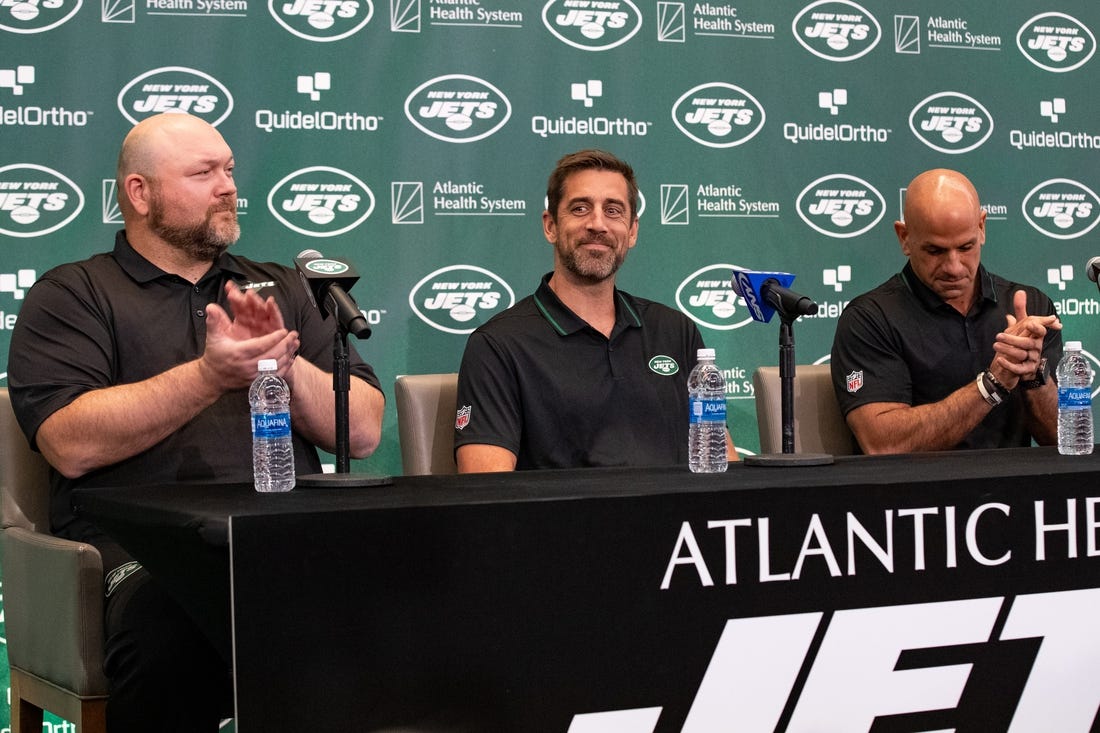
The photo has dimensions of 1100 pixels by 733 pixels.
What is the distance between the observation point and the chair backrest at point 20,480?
2695 mm

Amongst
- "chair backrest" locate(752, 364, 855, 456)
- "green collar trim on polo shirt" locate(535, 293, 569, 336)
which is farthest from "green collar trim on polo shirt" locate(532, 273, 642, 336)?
"chair backrest" locate(752, 364, 855, 456)

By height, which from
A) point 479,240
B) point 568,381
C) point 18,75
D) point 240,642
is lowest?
point 240,642

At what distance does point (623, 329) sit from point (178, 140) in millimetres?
1168

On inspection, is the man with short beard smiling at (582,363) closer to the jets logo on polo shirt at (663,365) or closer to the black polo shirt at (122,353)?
the jets logo on polo shirt at (663,365)

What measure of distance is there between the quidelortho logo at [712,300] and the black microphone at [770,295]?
1418mm

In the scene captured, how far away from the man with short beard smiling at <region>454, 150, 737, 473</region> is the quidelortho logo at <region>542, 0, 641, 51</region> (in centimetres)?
64

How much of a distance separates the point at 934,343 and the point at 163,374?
2.03 metres

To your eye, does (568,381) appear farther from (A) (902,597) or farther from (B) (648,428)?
(A) (902,597)

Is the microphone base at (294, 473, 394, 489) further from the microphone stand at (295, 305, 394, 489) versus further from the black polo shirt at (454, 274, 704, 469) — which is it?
the black polo shirt at (454, 274, 704, 469)

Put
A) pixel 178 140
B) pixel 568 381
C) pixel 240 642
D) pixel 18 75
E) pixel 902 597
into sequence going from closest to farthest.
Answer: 1. pixel 240 642
2. pixel 902 597
3. pixel 178 140
4. pixel 568 381
5. pixel 18 75

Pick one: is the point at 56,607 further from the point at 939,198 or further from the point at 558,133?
the point at 939,198

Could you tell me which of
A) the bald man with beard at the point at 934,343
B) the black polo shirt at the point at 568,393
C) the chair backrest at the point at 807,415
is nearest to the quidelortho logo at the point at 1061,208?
the bald man with beard at the point at 934,343

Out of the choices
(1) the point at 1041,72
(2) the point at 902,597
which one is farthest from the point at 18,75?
(1) the point at 1041,72

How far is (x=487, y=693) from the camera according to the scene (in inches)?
72.0
